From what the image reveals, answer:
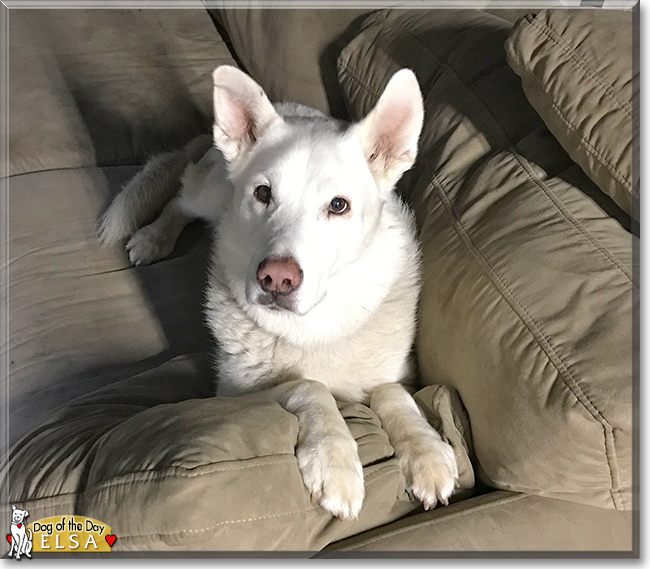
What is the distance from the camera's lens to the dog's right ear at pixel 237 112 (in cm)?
176

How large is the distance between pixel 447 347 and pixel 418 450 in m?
0.33

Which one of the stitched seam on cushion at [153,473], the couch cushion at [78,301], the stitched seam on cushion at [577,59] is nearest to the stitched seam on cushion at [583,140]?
the stitched seam on cushion at [577,59]

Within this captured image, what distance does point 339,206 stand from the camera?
1742mm

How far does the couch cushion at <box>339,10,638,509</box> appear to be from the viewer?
1.30 metres

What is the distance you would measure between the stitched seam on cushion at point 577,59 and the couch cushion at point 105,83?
6.45 feet

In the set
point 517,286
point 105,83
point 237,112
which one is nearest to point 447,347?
point 517,286

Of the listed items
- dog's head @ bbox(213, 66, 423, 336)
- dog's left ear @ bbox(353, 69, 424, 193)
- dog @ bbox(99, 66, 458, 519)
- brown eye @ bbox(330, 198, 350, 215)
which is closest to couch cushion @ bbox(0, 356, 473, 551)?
dog @ bbox(99, 66, 458, 519)

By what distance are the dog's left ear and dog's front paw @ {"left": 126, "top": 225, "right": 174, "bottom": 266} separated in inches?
42.9

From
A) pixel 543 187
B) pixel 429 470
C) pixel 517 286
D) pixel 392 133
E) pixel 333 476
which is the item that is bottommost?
pixel 429 470

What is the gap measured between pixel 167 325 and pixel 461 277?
4.01 ft

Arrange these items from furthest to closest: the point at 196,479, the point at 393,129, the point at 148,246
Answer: the point at 148,246, the point at 393,129, the point at 196,479

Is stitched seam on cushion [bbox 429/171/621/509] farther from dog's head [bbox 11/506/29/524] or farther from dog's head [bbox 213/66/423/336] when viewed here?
dog's head [bbox 11/506/29/524]

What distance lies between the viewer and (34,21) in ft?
10.9

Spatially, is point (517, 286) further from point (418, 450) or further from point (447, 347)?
point (418, 450)
